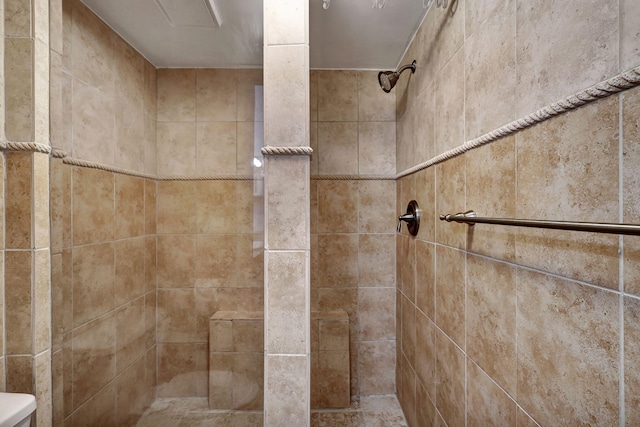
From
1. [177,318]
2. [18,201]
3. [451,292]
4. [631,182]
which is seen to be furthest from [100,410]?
[631,182]

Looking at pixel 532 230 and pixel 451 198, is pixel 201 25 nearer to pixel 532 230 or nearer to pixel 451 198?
pixel 451 198

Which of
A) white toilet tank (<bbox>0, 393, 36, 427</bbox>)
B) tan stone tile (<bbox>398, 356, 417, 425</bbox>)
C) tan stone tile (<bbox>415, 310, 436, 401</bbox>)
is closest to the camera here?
white toilet tank (<bbox>0, 393, 36, 427</bbox>)

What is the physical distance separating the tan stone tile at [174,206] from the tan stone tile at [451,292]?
0.95 metres

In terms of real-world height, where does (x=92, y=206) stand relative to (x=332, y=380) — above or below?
above

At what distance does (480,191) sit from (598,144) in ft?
1.10

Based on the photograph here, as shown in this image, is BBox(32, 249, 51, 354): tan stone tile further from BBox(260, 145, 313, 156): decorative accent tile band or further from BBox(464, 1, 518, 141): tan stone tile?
BBox(464, 1, 518, 141): tan stone tile

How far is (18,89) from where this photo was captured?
839 mm

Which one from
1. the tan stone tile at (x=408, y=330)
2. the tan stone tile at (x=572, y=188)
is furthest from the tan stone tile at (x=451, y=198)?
the tan stone tile at (x=408, y=330)

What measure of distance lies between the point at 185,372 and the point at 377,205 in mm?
1186

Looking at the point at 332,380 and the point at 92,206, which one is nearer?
the point at 92,206

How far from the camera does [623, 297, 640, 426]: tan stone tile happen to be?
1.26 feet

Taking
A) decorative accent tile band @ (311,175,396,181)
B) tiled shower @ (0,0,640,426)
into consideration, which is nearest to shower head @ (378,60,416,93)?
tiled shower @ (0,0,640,426)

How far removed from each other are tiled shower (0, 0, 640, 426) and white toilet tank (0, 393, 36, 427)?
8cm

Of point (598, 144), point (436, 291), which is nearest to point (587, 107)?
point (598, 144)
